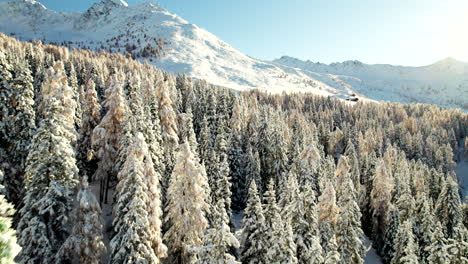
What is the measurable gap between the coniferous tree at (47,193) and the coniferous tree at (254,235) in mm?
14291

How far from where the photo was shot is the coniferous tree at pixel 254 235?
24550 mm

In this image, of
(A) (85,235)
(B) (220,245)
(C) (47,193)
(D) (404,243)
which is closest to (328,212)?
(D) (404,243)

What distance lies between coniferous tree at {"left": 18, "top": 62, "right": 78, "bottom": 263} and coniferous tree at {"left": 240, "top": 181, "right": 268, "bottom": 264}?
14291 millimetres

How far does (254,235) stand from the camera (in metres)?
24.9

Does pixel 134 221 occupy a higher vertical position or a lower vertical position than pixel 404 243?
higher

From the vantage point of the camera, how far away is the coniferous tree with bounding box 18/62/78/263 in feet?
69.1

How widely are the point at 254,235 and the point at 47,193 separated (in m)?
16.2

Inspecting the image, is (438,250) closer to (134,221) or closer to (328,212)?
(328,212)

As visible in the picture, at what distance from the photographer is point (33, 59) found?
83688mm

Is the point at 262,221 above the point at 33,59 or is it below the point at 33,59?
below

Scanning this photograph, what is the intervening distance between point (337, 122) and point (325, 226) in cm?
10522

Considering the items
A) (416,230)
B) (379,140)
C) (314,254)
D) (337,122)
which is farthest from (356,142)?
(314,254)

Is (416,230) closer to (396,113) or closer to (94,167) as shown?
(94,167)

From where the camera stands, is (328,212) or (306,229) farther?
(328,212)
